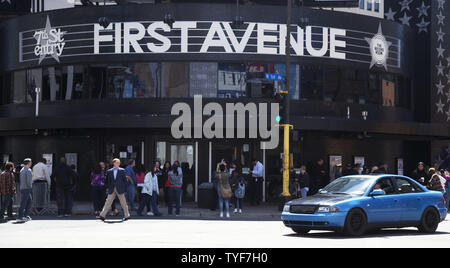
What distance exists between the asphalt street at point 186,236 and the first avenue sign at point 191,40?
33.4ft

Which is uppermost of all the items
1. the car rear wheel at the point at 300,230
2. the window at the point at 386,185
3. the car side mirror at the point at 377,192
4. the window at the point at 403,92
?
the window at the point at 403,92

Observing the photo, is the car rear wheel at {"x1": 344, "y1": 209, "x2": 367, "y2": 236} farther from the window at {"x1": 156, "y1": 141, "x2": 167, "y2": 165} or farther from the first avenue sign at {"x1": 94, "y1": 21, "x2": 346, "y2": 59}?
the window at {"x1": 156, "y1": 141, "x2": 167, "y2": 165}

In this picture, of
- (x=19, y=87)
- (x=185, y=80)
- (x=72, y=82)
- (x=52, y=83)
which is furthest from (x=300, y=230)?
(x=19, y=87)

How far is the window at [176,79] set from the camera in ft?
94.7

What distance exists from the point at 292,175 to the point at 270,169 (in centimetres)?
465

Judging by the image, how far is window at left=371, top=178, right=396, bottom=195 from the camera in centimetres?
1666

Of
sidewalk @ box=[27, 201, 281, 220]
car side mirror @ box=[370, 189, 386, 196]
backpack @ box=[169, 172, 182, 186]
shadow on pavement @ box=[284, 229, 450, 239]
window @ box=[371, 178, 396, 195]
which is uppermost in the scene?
window @ box=[371, 178, 396, 195]

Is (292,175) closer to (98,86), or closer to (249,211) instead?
(249,211)

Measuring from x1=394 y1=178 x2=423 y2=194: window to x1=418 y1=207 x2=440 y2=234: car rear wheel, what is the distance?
1.91ft

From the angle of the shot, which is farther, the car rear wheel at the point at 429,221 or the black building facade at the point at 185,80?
the black building facade at the point at 185,80

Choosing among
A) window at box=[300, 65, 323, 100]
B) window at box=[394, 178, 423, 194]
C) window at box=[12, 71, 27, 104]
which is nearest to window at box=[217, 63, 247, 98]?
window at box=[300, 65, 323, 100]

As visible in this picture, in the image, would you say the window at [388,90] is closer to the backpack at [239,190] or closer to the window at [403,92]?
the window at [403,92]

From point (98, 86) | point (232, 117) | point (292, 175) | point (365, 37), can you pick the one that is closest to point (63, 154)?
point (98, 86)

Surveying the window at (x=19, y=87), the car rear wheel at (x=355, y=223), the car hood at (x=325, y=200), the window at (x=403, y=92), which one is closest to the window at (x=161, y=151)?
the window at (x=19, y=87)
